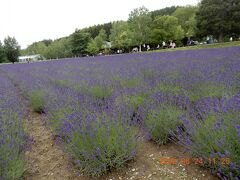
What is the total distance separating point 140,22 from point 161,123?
90.6ft

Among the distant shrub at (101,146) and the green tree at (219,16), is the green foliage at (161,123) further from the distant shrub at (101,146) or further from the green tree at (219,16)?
the green tree at (219,16)

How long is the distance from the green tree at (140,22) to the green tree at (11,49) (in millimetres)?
23576

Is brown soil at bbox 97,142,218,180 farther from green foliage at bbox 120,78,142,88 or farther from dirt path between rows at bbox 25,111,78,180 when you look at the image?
green foliage at bbox 120,78,142,88

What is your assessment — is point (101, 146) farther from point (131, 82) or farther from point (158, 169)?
point (131, 82)

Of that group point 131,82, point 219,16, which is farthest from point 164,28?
point 131,82

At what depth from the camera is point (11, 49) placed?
3806cm

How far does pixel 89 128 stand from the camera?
1948mm

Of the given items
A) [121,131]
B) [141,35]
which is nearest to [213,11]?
[141,35]

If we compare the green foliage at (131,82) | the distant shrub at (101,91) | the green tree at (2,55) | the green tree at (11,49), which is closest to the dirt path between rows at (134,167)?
the distant shrub at (101,91)

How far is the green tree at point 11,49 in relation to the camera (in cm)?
3766

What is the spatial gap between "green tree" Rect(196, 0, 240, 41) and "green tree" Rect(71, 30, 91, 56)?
23.4 meters

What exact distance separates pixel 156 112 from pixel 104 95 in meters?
1.60

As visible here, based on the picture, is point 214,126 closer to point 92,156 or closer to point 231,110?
point 231,110

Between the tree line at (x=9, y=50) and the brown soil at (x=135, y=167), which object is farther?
the tree line at (x=9, y=50)
